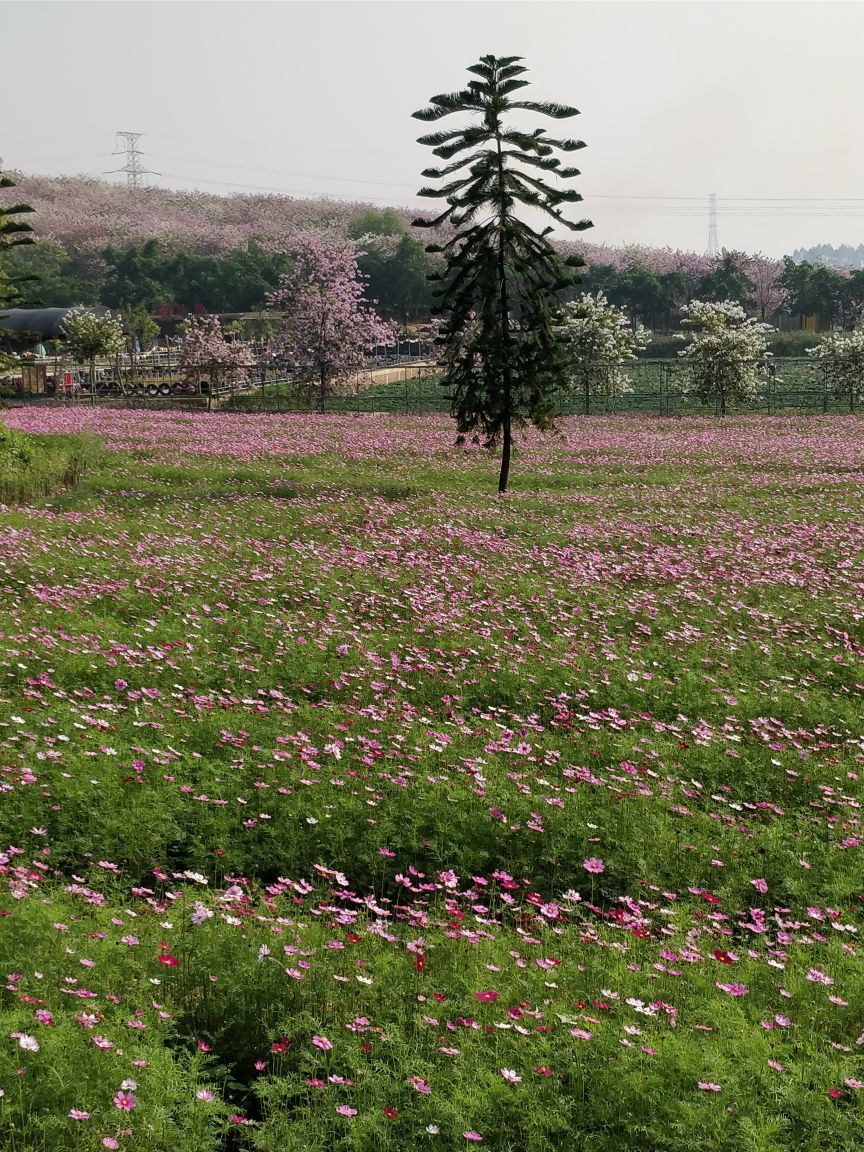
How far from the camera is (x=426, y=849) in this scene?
25.1 feet

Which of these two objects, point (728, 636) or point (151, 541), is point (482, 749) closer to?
point (728, 636)

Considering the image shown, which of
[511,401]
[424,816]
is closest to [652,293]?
[511,401]

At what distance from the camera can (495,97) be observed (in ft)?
72.6

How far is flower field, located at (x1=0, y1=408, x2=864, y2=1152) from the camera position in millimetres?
4691

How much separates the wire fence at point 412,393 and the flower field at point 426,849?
32.5m

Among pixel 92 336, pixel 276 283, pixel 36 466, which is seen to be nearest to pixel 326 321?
pixel 92 336

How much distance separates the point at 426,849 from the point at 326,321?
5241cm

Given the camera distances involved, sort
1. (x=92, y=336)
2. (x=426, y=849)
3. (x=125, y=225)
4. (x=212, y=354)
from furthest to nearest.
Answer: (x=125, y=225), (x=92, y=336), (x=212, y=354), (x=426, y=849)

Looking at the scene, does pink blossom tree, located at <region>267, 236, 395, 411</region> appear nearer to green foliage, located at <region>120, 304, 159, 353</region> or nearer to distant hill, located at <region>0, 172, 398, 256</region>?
green foliage, located at <region>120, 304, 159, 353</region>

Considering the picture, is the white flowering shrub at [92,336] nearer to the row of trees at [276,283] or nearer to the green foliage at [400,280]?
the row of trees at [276,283]

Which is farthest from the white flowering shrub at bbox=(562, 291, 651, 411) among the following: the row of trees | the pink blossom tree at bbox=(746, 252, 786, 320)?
the pink blossom tree at bbox=(746, 252, 786, 320)

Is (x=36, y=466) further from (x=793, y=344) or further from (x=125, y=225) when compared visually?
(x=125, y=225)

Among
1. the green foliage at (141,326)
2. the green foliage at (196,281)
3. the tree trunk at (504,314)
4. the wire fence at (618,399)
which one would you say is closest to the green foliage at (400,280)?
the green foliage at (196,281)

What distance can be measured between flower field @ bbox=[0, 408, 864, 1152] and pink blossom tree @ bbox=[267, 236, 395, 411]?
42170 millimetres
